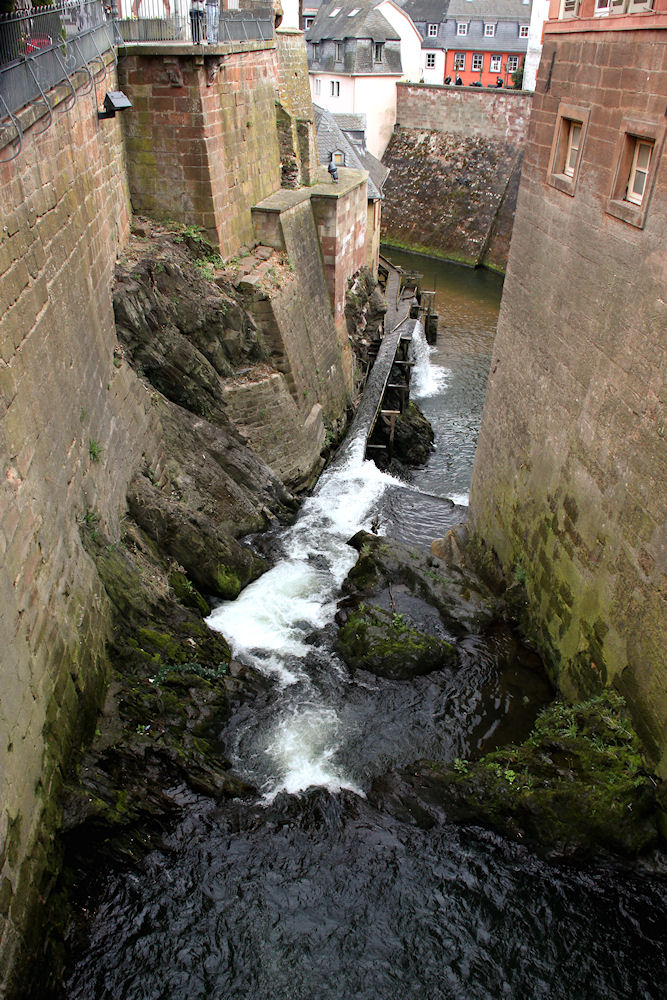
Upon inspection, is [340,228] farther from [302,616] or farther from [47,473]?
[47,473]

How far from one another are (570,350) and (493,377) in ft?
10.2

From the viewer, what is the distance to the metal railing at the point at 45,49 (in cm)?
700

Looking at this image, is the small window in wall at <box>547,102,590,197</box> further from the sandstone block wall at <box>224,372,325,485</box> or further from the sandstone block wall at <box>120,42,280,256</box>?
the sandstone block wall at <box>120,42,280,256</box>

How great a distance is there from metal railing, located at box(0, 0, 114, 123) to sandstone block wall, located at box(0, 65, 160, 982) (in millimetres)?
377

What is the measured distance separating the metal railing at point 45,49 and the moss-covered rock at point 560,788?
24.8 ft

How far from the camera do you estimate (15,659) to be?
5.73 meters

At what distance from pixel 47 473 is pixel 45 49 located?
4878 mm

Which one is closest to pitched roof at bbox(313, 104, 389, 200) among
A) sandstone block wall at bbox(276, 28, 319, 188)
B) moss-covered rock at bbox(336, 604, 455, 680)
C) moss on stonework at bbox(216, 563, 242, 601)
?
sandstone block wall at bbox(276, 28, 319, 188)

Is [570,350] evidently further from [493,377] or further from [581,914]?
[581,914]

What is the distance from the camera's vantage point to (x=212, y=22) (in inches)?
551

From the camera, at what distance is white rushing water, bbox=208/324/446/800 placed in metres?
8.38

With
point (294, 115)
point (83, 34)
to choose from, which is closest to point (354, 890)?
point (83, 34)

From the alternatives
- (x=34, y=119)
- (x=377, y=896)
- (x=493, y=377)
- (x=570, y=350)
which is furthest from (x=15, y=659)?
(x=493, y=377)

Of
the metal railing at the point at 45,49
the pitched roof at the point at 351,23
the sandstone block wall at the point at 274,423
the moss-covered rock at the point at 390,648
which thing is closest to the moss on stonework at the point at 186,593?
the moss-covered rock at the point at 390,648
